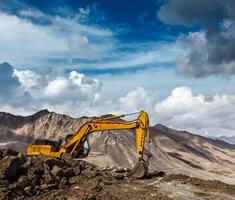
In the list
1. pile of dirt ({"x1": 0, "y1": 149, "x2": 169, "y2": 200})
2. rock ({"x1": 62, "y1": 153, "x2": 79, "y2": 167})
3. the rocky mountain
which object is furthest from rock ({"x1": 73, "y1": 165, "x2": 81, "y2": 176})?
the rocky mountain

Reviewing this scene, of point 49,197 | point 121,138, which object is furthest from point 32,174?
point 121,138

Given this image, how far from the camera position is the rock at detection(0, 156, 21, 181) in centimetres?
1922

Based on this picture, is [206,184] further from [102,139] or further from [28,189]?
[102,139]

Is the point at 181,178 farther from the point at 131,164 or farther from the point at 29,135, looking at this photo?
the point at 29,135

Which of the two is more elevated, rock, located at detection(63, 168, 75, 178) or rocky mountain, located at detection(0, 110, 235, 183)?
rocky mountain, located at detection(0, 110, 235, 183)

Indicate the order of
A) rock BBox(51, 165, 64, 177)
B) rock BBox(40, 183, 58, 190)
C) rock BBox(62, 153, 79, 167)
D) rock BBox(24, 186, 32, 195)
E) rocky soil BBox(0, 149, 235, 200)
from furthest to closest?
rock BBox(62, 153, 79, 167) < rock BBox(51, 165, 64, 177) < rock BBox(40, 183, 58, 190) < rocky soil BBox(0, 149, 235, 200) < rock BBox(24, 186, 32, 195)

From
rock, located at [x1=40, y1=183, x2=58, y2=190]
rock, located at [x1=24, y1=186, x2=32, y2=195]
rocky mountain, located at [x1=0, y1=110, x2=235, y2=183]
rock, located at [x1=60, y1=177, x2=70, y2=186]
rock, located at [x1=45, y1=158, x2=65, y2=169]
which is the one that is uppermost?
rocky mountain, located at [x1=0, y1=110, x2=235, y2=183]

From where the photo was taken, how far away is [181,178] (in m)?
25.0

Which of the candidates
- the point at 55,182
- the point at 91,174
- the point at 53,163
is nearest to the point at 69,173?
the point at 53,163

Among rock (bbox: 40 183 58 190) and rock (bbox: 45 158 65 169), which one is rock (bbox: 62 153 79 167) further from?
rock (bbox: 40 183 58 190)

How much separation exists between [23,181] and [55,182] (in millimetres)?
1850

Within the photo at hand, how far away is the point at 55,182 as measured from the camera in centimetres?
2002

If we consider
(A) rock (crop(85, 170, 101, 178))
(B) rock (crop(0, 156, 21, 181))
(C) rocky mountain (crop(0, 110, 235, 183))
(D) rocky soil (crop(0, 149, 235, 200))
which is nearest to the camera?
(D) rocky soil (crop(0, 149, 235, 200))

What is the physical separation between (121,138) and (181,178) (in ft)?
140
